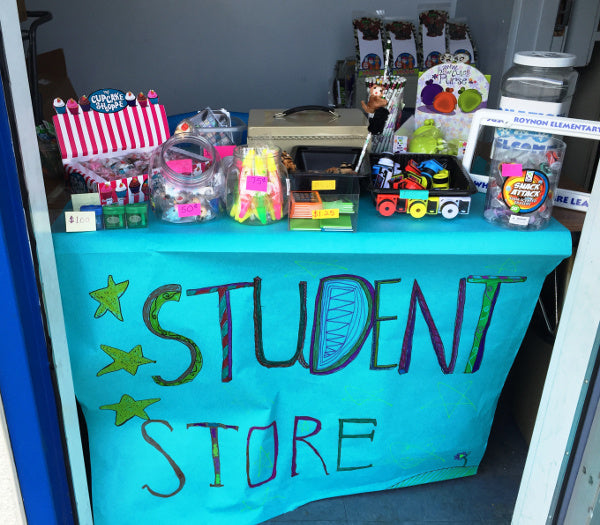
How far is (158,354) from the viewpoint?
152cm

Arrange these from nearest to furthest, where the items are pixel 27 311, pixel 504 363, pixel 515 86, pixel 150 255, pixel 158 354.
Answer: pixel 27 311, pixel 150 255, pixel 158 354, pixel 504 363, pixel 515 86

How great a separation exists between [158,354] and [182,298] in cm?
18

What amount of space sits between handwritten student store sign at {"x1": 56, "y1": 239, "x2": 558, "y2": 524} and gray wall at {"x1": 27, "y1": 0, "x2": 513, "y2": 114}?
2.73 m

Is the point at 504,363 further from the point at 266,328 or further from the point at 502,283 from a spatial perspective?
the point at 266,328

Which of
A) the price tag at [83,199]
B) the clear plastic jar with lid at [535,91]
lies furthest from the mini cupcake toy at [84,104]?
the clear plastic jar with lid at [535,91]

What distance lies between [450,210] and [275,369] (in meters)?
0.66

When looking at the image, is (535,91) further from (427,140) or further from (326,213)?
(326,213)

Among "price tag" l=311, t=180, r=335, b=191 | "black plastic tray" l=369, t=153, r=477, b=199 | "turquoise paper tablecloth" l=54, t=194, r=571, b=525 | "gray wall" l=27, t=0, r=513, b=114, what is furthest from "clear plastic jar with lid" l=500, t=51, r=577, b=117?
"gray wall" l=27, t=0, r=513, b=114

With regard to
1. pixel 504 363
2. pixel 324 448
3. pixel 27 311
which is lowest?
pixel 324 448

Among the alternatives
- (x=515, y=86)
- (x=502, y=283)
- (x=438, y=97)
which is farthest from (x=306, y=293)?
(x=515, y=86)

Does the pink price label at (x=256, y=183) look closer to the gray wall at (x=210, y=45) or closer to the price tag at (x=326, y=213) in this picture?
the price tag at (x=326, y=213)

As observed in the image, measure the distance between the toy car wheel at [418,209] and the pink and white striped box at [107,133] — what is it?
699 millimetres

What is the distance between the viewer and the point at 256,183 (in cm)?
136

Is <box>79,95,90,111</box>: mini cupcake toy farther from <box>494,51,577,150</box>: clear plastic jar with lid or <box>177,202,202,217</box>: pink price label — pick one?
<box>494,51,577,150</box>: clear plastic jar with lid
